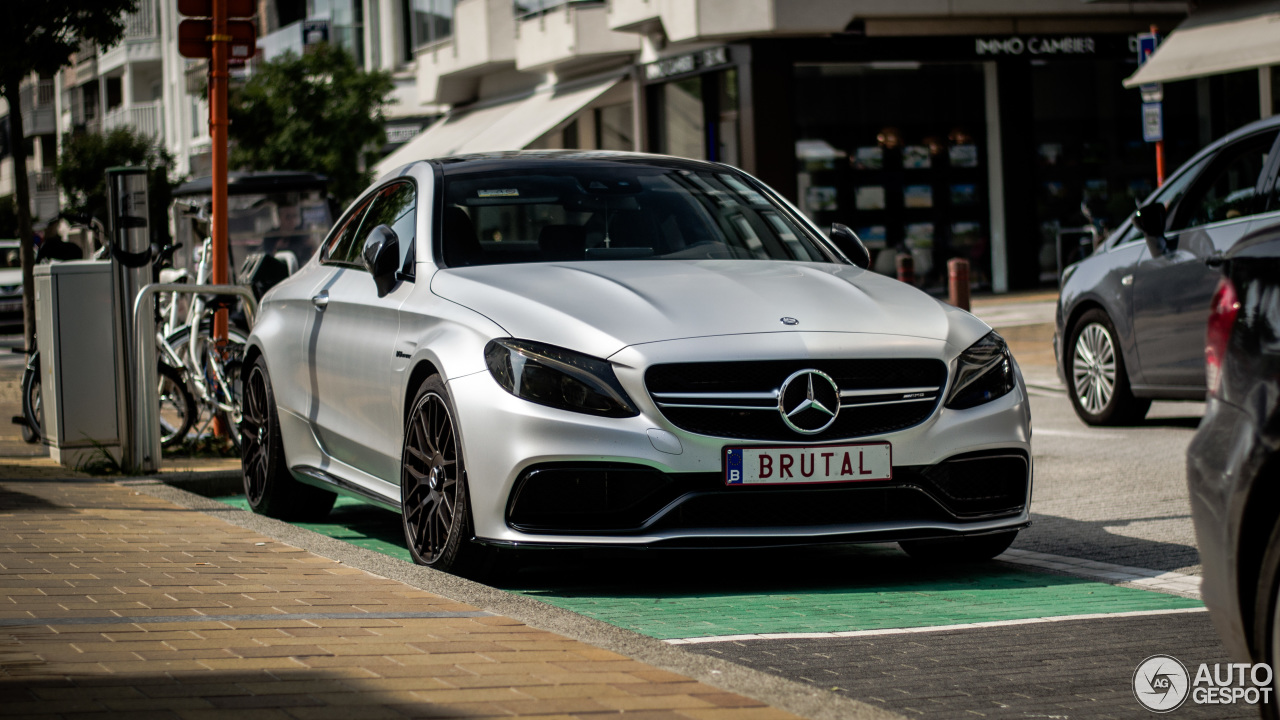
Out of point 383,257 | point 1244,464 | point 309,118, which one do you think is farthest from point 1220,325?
point 309,118

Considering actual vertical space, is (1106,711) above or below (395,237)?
below

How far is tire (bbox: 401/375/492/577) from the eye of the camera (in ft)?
18.9

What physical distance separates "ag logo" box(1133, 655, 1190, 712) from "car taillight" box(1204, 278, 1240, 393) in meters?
1.03

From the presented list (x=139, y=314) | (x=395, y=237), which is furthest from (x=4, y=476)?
(x=395, y=237)

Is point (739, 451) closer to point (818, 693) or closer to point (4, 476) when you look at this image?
point (818, 693)

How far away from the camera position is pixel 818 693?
3.90 m

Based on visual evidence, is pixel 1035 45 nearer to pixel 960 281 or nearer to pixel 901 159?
pixel 901 159

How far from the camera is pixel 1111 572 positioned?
6086 mm

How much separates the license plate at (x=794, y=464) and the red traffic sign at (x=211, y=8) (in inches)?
272

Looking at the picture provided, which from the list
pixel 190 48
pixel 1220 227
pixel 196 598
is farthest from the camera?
pixel 190 48

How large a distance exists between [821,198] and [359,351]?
75.9 ft

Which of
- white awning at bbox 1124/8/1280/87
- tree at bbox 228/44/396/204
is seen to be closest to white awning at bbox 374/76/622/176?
tree at bbox 228/44/396/204

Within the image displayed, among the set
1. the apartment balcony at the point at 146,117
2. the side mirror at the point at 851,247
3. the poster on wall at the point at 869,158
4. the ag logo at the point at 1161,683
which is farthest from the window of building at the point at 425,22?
the ag logo at the point at 1161,683

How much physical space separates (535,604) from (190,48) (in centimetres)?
724
